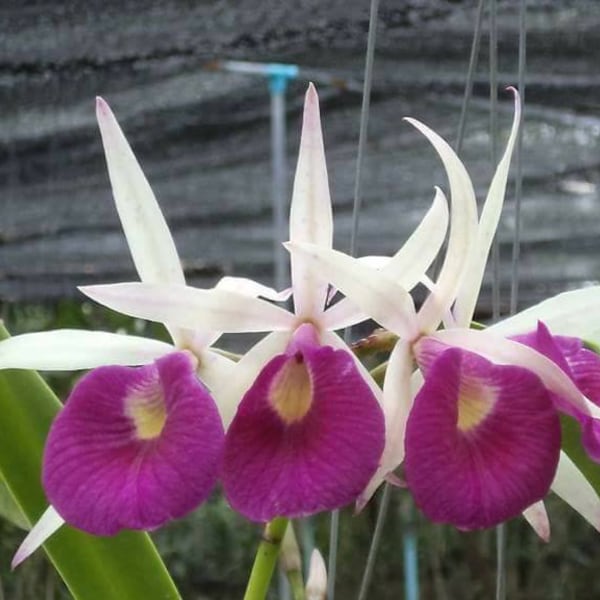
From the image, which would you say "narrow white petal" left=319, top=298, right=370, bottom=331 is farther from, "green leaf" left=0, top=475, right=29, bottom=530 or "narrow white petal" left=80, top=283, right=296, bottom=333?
"green leaf" left=0, top=475, right=29, bottom=530

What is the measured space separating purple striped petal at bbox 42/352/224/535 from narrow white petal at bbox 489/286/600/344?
130 millimetres

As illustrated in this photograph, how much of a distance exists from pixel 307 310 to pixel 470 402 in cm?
7

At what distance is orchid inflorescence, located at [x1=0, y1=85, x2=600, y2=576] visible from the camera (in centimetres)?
33

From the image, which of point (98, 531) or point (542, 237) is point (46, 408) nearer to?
point (98, 531)

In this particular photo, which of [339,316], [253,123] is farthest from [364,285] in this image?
[253,123]

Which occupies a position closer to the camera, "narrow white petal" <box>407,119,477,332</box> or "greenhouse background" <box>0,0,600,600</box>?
"narrow white petal" <box>407,119,477,332</box>

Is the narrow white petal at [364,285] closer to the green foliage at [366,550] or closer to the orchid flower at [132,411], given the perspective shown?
the orchid flower at [132,411]

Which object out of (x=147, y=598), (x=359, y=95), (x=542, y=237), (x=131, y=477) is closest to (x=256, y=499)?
(x=131, y=477)

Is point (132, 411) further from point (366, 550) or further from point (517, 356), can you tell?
point (366, 550)

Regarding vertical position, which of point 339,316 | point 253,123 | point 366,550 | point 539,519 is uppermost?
point 339,316

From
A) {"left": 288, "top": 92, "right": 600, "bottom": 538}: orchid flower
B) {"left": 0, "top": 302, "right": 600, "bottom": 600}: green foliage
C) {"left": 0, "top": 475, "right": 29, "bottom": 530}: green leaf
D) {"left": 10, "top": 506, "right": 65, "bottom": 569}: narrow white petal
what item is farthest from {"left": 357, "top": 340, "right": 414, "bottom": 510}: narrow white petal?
{"left": 0, "top": 302, "right": 600, "bottom": 600}: green foliage

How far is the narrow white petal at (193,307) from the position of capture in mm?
356

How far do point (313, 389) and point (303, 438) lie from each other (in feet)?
0.07

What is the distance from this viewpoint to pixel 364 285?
1.19ft
